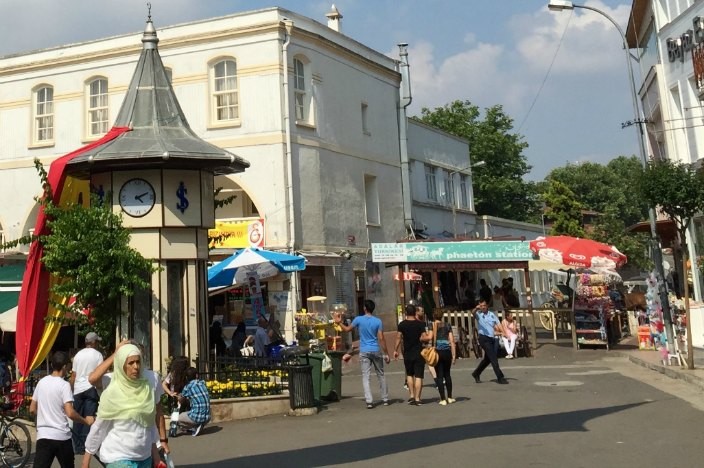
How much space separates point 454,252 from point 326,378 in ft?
31.7

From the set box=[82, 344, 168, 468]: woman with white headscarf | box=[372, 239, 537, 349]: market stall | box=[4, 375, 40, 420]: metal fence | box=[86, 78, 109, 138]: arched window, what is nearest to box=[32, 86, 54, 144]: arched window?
box=[86, 78, 109, 138]: arched window

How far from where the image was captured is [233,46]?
26.8 meters

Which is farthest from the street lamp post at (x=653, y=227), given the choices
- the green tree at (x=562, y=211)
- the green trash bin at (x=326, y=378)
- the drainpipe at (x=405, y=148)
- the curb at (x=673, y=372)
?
the green tree at (x=562, y=211)

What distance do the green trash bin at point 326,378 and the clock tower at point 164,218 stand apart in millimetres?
2007

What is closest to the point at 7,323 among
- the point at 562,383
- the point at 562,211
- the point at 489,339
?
the point at 489,339

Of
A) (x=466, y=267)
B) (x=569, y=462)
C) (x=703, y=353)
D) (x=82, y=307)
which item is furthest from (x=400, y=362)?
(x=569, y=462)

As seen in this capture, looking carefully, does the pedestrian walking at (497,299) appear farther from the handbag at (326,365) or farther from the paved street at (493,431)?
the handbag at (326,365)

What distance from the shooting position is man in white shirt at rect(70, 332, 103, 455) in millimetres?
9695

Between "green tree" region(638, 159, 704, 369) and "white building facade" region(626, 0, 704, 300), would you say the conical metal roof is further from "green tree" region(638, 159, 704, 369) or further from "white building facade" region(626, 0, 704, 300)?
"white building facade" region(626, 0, 704, 300)

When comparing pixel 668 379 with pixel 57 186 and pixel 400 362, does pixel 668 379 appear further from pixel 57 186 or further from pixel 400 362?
pixel 57 186

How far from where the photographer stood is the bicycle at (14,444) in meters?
10.4

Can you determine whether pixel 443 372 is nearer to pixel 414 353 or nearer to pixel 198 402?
pixel 414 353

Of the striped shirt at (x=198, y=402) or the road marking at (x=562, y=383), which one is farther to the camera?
the road marking at (x=562, y=383)

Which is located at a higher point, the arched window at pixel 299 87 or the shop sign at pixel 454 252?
the arched window at pixel 299 87
